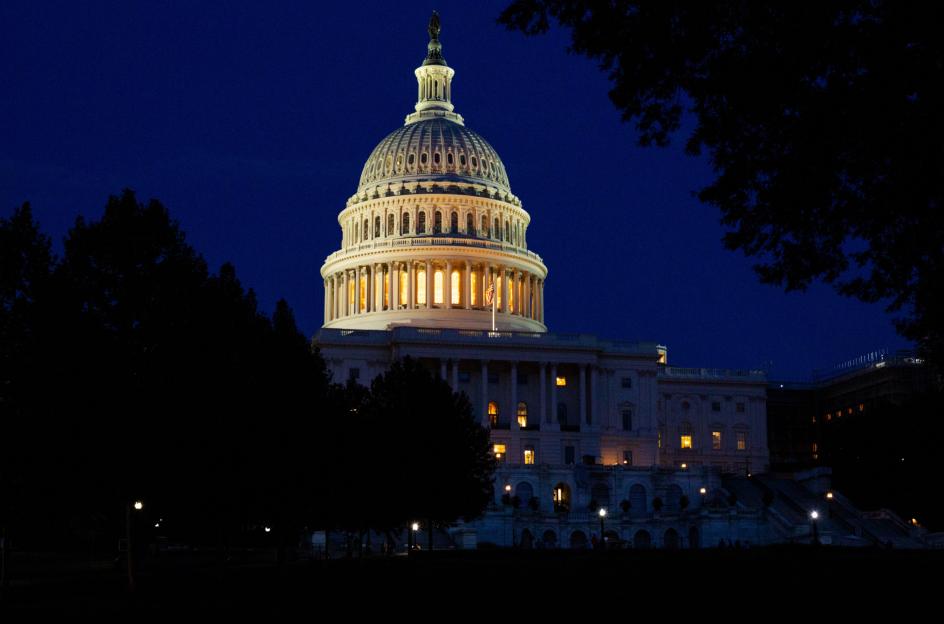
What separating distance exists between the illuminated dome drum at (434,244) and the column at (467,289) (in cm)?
12

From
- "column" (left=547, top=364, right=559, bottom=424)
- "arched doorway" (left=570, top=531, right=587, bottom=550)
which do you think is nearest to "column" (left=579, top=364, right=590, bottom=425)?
"column" (left=547, top=364, right=559, bottom=424)

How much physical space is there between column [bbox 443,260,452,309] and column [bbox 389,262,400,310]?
5.41 m

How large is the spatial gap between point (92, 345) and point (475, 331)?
107 metres

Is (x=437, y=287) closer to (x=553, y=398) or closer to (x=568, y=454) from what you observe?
(x=553, y=398)

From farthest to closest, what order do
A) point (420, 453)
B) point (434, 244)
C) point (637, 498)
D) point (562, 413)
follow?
point (434, 244), point (562, 413), point (637, 498), point (420, 453)

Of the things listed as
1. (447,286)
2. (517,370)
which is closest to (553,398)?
(517,370)

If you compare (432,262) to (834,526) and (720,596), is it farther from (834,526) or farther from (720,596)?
(720,596)

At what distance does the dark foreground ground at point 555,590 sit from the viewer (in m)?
27.3

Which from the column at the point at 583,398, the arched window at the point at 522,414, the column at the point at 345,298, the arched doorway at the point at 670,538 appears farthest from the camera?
the column at the point at 345,298

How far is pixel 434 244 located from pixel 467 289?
6.64 m

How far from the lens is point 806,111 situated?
21.9 m

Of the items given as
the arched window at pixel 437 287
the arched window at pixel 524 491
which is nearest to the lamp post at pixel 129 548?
the arched window at pixel 524 491

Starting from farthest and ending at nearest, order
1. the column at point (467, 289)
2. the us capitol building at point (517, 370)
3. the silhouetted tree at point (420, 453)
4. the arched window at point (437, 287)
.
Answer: the arched window at point (437, 287) < the column at point (467, 289) < the us capitol building at point (517, 370) < the silhouetted tree at point (420, 453)

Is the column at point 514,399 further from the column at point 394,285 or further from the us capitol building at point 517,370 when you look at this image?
the column at point 394,285
